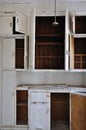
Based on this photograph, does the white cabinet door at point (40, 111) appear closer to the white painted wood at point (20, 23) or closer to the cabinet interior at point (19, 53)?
the cabinet interior at point (19, 53)

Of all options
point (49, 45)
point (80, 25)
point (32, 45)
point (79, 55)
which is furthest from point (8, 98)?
point (80, 25)

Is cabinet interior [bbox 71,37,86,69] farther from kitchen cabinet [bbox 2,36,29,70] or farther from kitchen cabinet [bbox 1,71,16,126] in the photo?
kitchen cabinet [bbox 1,71,16,126]

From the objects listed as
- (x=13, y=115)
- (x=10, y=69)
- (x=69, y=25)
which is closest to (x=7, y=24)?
(x=10, y=69)

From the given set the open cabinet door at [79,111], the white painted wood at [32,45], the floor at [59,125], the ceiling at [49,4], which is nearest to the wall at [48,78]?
the white painted wood at [32,45]

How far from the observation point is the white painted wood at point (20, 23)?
10.2 ft

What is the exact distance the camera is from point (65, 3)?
136 inches

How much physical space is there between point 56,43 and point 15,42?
30.9 inches

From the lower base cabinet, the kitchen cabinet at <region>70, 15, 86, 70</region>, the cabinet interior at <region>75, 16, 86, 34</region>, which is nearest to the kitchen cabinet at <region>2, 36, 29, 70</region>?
the lower base cabinet

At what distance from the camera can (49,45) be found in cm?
382

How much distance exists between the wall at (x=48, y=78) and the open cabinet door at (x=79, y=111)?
128 cm

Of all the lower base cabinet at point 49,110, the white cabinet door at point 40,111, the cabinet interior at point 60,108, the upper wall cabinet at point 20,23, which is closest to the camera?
the lower base cabinet at point 49,110

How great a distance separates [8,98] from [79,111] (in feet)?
4.82

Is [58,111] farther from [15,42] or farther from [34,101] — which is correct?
[15,42]

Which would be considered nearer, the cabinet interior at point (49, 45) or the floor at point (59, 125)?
the floor at point (59, 125)
